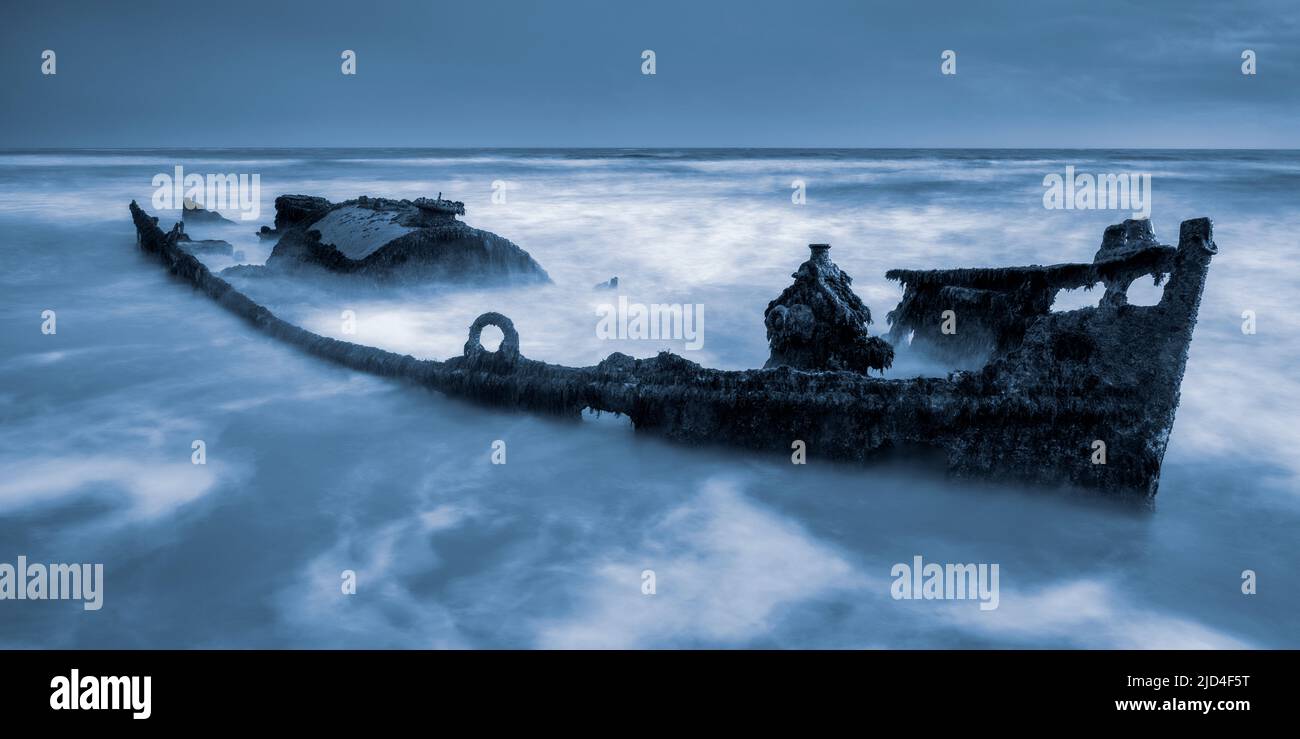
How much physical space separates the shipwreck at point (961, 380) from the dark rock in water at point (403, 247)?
5887 mm

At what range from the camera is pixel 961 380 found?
5.29 meters

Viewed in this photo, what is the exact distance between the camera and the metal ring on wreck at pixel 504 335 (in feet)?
22.1

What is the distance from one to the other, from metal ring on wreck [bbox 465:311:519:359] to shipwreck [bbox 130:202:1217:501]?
0.06 feet

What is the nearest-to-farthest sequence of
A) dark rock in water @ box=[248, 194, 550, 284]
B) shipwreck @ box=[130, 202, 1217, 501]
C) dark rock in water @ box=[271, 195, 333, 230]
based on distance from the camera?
shipwreck @ box=[130, 202, 1217, 501] → dark rock in water @ box=[248, 194, 550, 284] → dark rock in water @ box=[271, 195, 333, 230]

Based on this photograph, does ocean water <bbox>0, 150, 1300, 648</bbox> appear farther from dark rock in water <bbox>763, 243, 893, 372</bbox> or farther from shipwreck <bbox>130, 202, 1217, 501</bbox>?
dark rock in water <bbox>763, 243, 893, 372</bbox>

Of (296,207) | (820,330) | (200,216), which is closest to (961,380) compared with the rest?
(820,330)

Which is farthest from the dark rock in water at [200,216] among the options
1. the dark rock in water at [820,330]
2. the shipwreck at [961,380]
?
the dark rock in water at [820,330]

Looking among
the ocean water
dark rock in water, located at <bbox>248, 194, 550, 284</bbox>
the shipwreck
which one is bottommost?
the ocean water

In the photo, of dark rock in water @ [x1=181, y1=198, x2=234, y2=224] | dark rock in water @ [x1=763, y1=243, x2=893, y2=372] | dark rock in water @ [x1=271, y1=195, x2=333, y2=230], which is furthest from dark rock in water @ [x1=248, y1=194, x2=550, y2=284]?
dark rock in water @ [x1=181, y1=198, x2=234, y2=224]

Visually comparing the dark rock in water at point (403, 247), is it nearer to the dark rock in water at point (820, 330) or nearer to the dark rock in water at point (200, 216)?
the dark rock in water at point (820, 330)

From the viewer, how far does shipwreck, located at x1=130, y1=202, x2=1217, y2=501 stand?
5129mm

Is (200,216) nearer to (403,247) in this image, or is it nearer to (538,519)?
(403,247)

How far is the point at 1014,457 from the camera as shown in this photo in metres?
5.32

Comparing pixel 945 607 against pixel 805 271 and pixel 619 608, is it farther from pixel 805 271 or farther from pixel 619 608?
pixel 805 271
